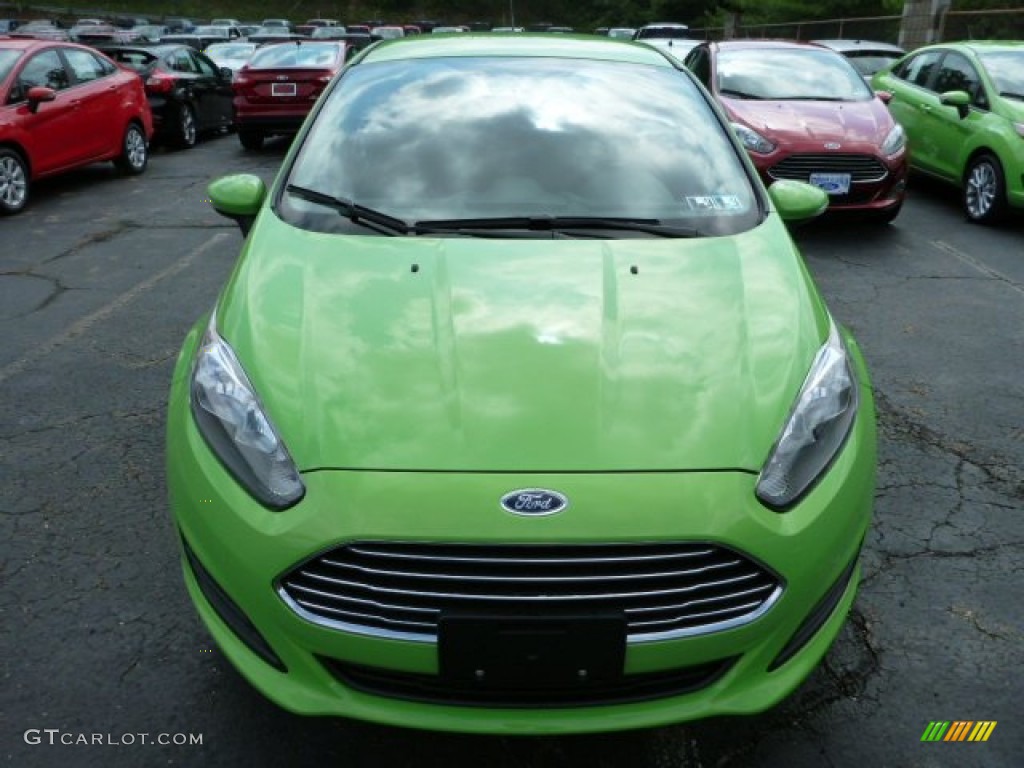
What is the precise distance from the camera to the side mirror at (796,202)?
11.1ft

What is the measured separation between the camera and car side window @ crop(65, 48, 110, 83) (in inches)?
371

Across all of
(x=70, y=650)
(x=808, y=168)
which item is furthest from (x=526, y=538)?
(x=808, y=168)

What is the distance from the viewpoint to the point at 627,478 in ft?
6.45

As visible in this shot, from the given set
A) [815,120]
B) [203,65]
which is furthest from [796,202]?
[203,65]

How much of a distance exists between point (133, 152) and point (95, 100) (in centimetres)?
100

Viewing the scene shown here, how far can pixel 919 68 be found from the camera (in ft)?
31.7

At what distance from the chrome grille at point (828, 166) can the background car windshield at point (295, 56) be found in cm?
732

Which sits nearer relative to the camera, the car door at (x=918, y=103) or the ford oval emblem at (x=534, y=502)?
the ford oval emblem at (x=534, y=502)

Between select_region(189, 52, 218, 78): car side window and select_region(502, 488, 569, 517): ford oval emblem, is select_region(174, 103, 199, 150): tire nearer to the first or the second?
select_region(189, 52, 218, 78): car side window

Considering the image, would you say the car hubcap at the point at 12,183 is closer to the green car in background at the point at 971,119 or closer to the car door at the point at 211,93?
the car door at the point at 211,93

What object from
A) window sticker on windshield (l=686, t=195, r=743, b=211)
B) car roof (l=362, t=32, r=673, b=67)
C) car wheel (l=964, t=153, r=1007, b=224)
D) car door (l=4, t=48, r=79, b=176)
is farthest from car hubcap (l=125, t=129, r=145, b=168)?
window sticker on windshield (l=686, t=195, r=743, b=211)

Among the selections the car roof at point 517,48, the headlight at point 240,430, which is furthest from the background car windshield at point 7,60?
the headlight at point 240,430

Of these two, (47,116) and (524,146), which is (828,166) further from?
(47,116)

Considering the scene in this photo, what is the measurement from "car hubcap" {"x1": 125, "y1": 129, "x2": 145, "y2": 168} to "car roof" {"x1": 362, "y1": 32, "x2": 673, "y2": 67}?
7303mm
